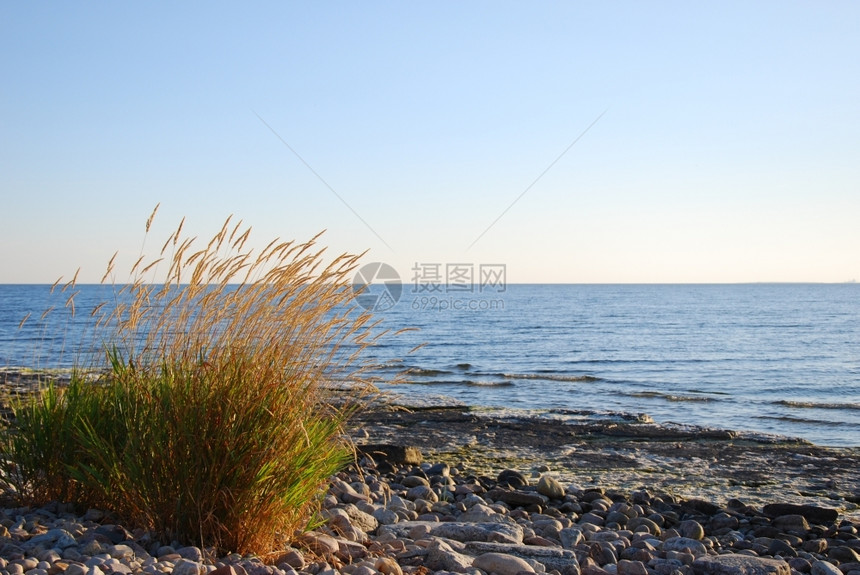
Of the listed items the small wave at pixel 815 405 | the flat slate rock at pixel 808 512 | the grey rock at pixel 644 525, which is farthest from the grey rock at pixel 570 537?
the small wave at pixel 815 405

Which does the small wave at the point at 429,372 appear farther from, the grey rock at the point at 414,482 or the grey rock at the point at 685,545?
the grey rock at the point at 685,545

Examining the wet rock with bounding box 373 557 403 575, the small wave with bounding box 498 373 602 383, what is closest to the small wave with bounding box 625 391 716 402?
the small wave with bounding box 498 373 602 383

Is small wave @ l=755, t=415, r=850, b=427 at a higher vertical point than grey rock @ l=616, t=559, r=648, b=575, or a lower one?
lower

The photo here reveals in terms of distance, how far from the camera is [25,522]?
424 centimetres

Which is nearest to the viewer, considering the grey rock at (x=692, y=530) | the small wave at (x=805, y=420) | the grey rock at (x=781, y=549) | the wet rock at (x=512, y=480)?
the grey rock at (x=781, y=549)

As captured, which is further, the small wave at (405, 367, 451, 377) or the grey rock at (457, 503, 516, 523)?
the small wave at (405, 367, 451, 377)

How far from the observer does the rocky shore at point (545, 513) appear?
402cm

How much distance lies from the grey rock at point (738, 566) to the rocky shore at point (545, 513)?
1 cm

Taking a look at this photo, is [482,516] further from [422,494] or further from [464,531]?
[464,531]

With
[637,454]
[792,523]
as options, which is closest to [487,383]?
[637,454]

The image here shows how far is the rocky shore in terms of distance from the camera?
4.02 metres

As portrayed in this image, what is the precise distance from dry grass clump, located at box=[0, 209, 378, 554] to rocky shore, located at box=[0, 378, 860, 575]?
0.71ft

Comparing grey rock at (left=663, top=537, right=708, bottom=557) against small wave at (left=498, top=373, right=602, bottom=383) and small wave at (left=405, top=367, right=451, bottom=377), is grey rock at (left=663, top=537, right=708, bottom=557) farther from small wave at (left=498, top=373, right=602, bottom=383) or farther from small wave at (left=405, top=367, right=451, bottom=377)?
small wave at (left=405, top=367, right=451, bottom=377)

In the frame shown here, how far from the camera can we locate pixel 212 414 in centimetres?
388
